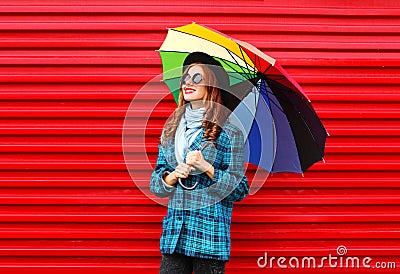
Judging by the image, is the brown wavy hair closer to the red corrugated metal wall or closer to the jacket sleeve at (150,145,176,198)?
the jacket sleeve at (150,145,176,198)

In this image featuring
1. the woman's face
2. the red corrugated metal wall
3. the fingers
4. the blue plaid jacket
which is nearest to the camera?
the fingers

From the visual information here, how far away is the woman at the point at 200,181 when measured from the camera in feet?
8.40

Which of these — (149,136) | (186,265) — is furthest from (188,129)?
(149,136)

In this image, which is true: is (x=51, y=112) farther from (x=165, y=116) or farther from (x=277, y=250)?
(x=277, y=250)

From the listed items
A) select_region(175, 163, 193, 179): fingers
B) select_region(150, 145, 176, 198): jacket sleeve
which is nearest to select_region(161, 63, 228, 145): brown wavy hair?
select_region(150, 145, 176, 198): jacket sleeve

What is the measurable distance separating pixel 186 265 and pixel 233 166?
0.59 m

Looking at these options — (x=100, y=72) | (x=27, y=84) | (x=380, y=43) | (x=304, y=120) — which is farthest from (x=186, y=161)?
(x=380, y=43)

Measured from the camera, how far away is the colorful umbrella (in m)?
2.56

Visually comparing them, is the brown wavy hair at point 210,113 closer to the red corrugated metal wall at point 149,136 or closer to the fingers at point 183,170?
the fingers at point 183,170

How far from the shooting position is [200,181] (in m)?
2.59

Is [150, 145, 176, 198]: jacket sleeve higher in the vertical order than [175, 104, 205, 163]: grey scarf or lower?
lower

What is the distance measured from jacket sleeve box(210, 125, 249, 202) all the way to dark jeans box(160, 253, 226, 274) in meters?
0.35

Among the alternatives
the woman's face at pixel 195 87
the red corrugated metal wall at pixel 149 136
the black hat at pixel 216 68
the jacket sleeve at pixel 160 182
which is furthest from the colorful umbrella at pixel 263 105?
the red corrugated metal wall at pixel 149 136

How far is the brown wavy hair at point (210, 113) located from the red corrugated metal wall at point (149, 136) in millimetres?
822
